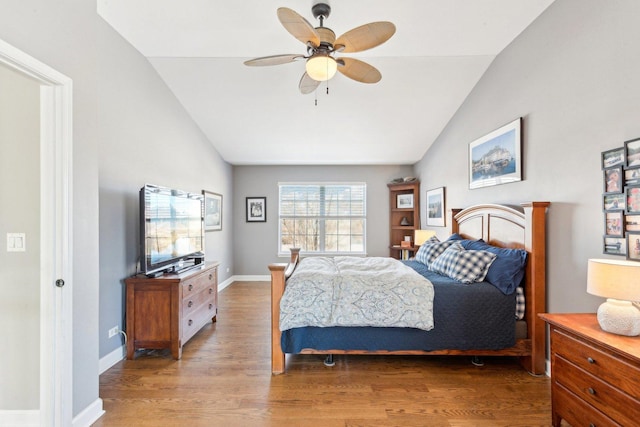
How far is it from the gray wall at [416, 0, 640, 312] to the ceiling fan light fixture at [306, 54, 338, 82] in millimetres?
1825

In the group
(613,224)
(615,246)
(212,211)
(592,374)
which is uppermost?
(212,211)

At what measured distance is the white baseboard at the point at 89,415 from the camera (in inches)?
68.7

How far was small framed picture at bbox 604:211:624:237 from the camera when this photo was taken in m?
1.84

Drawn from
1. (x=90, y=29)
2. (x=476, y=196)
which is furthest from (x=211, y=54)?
(x=476, y=196)

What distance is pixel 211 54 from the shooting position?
3.08 m

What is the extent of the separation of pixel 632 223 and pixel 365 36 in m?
2.04

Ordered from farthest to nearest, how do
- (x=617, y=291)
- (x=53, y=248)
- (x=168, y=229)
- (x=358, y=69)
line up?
(x=168, y=229) → (x=358, y=69) → (x=53, y=248) → (x=617, y=291)

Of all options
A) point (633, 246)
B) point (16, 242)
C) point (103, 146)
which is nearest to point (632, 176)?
point (633, 246)

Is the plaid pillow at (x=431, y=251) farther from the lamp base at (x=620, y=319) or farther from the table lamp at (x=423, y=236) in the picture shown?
the lamp base at (x=620, y=319)

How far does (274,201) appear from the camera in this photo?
5.95m

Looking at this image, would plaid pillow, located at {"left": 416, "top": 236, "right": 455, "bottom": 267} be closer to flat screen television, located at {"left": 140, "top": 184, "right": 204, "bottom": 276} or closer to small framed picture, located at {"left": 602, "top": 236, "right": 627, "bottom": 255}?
small framed picture, located at {"left": 602, "top": 236, "right": 627, "bottom": 255}

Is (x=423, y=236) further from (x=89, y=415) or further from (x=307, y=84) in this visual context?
(x=89, y=415)

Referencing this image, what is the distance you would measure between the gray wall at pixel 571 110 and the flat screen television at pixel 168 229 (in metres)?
3.50

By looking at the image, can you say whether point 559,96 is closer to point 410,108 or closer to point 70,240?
point 410,108
